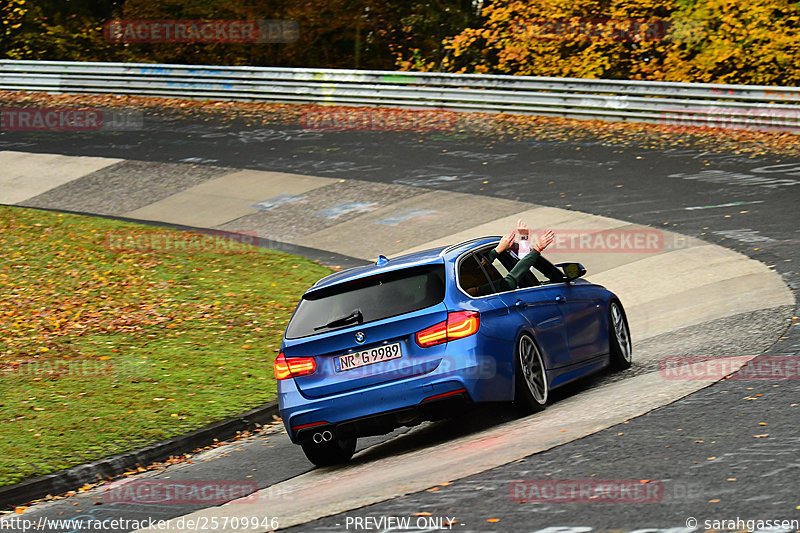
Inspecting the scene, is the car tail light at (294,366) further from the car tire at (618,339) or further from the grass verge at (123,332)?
Answer: the car tire at (618,339)

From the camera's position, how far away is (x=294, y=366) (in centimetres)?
852

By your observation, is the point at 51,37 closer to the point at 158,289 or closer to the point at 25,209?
the point at 25,209

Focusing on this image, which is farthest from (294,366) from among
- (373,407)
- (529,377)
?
(529,377)

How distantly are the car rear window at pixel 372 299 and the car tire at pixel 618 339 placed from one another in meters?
2.53

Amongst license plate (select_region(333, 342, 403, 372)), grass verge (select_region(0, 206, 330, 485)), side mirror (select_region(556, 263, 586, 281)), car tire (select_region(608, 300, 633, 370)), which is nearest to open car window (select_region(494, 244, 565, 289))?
side mirror (select_region(556, 263, 586, 281))

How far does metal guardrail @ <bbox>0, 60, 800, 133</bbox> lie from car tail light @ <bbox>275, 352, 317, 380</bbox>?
626 inches

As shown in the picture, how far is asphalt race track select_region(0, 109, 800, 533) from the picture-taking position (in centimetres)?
620

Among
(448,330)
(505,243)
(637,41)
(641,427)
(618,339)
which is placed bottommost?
(618,339)

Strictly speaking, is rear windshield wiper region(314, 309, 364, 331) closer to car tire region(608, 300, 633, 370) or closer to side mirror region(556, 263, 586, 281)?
side mirror region(556, 263, 586, 281)

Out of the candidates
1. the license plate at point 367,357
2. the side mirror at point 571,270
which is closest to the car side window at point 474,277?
the license plate at point 367,357

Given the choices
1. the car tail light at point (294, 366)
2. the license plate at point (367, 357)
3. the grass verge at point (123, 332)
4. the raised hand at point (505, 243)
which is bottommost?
the grass verge at point (123, 332)

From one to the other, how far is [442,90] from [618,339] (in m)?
17.4

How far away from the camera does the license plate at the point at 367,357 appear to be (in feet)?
A: 27.0

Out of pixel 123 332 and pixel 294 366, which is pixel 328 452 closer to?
pixel 294 366
